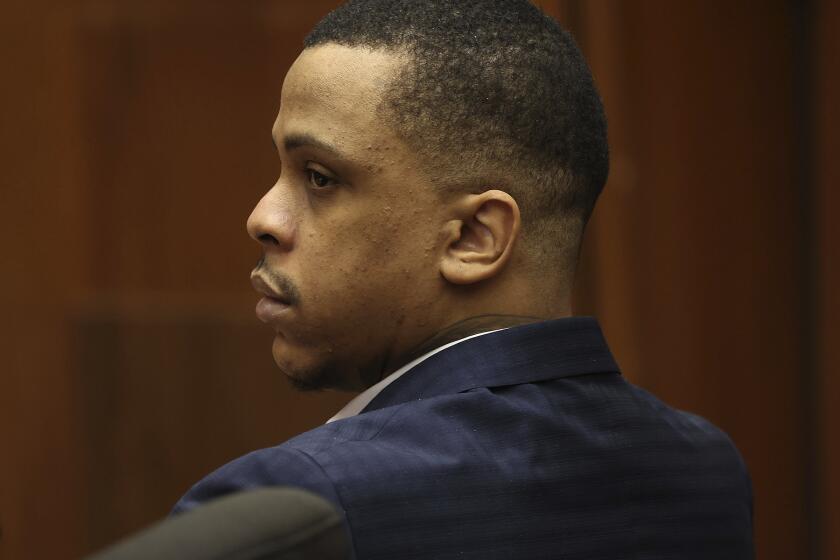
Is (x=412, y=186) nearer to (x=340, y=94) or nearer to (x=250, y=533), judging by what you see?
(x=340, y=94)

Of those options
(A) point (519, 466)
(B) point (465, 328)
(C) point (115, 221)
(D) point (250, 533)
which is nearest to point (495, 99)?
(B) point (465, 328)

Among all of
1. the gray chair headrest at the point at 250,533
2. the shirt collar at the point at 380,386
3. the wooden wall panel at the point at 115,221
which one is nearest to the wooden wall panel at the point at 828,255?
the wooden wall panel at the point at 115,221

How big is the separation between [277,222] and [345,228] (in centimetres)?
7

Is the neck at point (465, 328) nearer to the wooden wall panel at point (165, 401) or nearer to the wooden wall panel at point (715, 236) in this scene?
the wooden wall panel at point (715, 236)

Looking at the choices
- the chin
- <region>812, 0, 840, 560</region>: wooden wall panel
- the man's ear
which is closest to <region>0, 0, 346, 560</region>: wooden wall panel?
<region>812, 0, 840, 560</region>: wooden wall panel

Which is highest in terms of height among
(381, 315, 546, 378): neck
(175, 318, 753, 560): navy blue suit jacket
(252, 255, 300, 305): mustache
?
(252, 255, 300, 305): mustache

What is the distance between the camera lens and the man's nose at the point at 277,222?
1263 millimetres

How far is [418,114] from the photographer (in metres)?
1.22

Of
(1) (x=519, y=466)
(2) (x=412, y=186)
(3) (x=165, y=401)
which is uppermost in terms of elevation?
(2) (x=412, y=186)

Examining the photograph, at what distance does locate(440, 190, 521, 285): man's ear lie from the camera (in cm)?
123

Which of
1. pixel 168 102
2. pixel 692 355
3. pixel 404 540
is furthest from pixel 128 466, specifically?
pixel 404 540

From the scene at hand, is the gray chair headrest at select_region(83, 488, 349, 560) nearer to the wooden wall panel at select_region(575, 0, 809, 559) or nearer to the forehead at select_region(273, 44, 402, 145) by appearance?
the forehead at select_region(273, 44, 402, 145)

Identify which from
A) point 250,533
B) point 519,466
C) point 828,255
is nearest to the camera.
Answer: point 250,533

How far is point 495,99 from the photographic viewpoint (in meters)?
1.24
